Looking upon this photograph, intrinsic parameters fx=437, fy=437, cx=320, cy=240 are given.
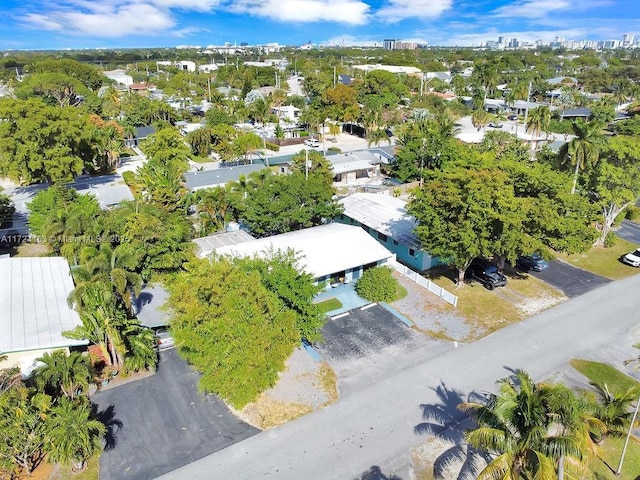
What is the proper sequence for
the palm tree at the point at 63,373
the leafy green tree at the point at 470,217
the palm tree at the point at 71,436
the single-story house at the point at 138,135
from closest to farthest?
the palm tree at the point at 71,436 → the palm tree at the point at 63,373 → the leafy green tree at the point at 470,217 → the single-story house at the point at 138,135

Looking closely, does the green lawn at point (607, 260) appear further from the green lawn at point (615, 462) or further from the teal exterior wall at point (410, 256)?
the green lawn at point (615, 462)

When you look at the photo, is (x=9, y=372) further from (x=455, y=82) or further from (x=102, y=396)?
(x=455, y=82)

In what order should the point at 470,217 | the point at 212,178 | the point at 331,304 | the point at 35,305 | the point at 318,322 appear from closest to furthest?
1. the point at 318,322
2. the point at 35,305
3. the point at 470,217
4. the point at 331,304
5. the point at 212,178

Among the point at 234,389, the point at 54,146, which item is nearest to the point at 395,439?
the point at 234,389

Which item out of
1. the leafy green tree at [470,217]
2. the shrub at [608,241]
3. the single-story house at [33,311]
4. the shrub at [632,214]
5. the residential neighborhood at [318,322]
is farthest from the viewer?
the shrub at [632,214]

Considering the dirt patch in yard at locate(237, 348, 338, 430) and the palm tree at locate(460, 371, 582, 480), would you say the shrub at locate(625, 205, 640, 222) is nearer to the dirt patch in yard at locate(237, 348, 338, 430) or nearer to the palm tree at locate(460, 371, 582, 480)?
the dirt patch in yard at locate(237, 348, 338, 430)

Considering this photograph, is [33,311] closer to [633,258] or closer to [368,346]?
[368,346]

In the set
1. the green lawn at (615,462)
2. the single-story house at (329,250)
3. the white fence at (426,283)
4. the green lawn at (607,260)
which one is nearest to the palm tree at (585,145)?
the green lawn at (607,260)

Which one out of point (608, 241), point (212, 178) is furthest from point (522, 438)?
point (212, 178)
